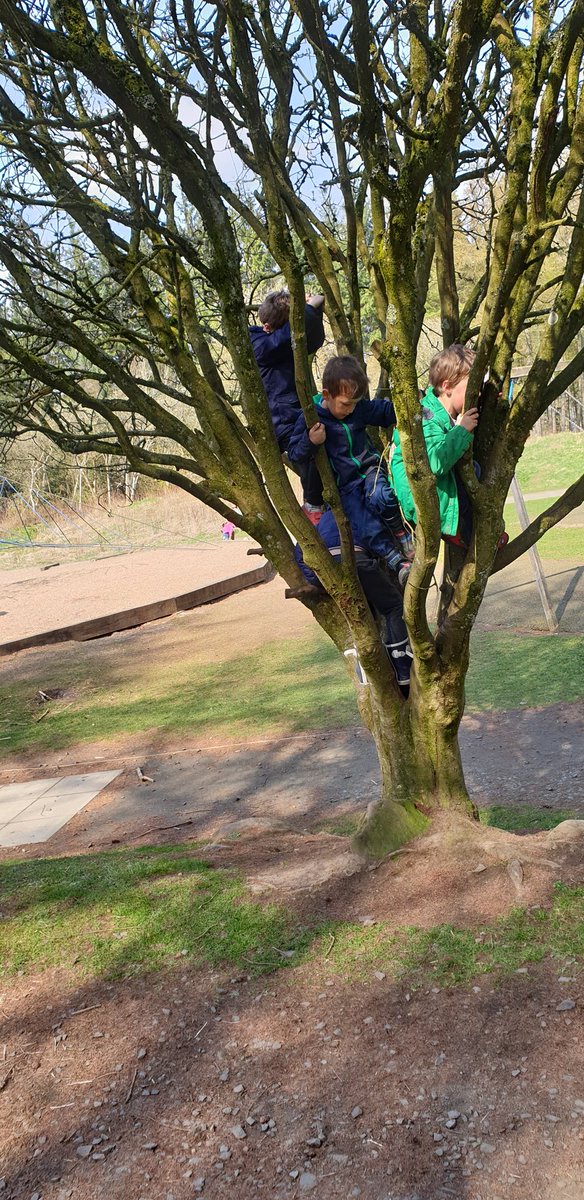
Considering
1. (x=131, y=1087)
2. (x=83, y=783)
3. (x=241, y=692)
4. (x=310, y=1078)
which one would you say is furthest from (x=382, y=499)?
(x=241, y=692)

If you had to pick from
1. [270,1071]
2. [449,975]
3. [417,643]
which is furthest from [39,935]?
[417,643]

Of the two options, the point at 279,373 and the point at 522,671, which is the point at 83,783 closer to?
the point at 522,671

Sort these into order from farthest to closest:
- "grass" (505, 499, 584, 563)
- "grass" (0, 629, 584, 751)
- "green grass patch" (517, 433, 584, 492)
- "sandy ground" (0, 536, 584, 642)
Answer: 1. "green grass patch" (517, 433, 584, 492)
2. "grass" (505, 499, 584, 563)
3. "sandy ground" (0, 536, 584, 642)
4. "grass" (0, 629, 584, 751)

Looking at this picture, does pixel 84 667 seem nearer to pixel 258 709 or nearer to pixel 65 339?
pixel 258 709

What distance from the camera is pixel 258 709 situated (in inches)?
368

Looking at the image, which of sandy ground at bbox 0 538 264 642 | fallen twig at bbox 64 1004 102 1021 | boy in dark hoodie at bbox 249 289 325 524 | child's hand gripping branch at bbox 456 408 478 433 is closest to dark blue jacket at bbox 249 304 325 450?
boy in dark hoodie at bbox 249 289 325 524

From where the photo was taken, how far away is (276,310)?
3.92m

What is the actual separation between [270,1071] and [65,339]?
2722mm

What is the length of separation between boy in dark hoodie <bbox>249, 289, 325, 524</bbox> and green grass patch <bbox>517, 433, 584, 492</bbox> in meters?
20.9

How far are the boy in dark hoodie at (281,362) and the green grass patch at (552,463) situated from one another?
20.9m

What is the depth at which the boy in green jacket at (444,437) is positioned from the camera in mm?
3438

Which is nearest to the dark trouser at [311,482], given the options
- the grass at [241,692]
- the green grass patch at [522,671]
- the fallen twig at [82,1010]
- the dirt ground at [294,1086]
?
the dirt ground at [294,1086]

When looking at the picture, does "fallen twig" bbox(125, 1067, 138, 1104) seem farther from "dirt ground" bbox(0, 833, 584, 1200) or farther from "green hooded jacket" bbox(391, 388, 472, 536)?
"green hooded jacket" bbox(391, 388, 472, 536)

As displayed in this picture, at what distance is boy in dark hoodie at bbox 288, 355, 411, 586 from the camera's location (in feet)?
11.8
